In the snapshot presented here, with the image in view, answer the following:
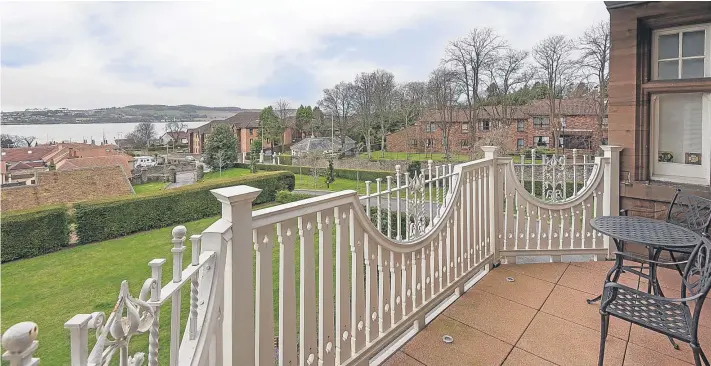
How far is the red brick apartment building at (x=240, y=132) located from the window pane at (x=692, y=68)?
3798 centimetres

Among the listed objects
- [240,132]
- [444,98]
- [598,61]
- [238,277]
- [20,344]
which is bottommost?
[238,277]

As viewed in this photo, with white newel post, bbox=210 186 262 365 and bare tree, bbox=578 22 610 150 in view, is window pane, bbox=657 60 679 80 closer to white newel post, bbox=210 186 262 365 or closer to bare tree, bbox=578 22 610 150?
white newel post, bbox=210 186 262 365

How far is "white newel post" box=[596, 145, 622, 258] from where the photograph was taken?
3.49 metres

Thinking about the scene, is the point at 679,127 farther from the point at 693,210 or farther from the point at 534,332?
the point at 534,332

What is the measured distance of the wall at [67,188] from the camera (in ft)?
52.6

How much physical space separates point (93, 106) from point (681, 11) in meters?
20.1

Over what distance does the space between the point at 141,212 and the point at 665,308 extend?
57.6 ft

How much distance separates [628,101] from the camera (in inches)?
137

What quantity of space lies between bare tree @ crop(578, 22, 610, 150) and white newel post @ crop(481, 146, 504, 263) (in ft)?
52.3

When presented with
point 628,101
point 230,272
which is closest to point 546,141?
point 628,101

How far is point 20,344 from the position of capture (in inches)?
19.8

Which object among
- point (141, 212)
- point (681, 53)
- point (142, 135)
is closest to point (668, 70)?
point (681, 53)

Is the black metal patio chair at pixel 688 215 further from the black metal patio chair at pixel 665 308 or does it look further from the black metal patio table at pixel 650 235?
the black metal patio chair at pixel 665 308

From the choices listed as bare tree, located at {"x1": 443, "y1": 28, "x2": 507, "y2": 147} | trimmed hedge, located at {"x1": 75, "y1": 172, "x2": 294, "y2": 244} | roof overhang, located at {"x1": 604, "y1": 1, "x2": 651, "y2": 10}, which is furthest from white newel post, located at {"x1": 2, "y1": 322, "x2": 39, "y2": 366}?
bare tree, located at {"x1": 443, "y1": 28, "x2": 507, "y2": 147}
